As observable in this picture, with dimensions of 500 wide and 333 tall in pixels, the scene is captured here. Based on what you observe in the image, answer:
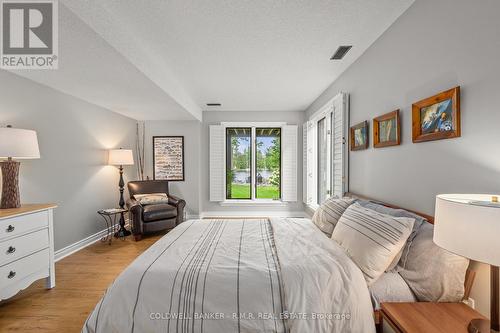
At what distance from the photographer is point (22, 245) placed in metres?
2.06

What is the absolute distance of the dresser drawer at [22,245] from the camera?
1922 mm

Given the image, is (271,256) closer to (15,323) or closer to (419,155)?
(419,155)

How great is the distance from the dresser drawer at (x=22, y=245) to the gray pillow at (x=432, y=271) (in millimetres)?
3097

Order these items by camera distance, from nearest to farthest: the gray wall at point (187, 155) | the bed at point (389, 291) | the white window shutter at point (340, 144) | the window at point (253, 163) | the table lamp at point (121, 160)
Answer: the bed at point (389, 291) < the white window shutter at point (340, 144) < the table lamp at point (121, 160) < the gray wall at point (187, 155) < the window at point (253, 163)

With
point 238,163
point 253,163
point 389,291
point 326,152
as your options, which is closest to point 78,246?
point 238,163

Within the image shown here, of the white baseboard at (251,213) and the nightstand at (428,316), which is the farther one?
the white baseboard at (251,213)

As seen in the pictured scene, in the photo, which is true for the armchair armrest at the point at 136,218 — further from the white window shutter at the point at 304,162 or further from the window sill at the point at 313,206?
the white window shutter at the point at 304,162

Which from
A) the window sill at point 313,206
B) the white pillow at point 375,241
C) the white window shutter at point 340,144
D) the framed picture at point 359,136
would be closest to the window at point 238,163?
the window sill at point 313,206

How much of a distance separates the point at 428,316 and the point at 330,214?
43.2 inches

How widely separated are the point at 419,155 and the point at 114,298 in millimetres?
2285

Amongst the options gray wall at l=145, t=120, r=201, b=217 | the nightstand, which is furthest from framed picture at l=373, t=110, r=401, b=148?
gray wall at l=145, t=120, r=201, b=217

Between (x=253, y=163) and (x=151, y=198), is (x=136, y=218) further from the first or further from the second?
(x=253, y=163)

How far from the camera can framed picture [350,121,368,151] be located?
8.06ft

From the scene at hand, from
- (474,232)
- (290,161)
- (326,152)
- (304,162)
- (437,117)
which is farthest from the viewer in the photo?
(290,161)
